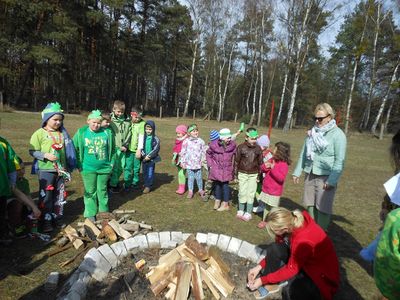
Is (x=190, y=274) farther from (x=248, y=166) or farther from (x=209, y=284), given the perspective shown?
(x=248, y=166)

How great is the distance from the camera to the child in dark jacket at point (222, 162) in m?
5.68

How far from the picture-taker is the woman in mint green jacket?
4.00 metres

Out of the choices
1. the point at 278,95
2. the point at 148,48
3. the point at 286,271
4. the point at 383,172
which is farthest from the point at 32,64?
the point at 278,95

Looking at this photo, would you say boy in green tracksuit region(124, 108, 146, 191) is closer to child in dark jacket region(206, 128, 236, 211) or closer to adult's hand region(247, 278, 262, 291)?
child in dark jacket region(206, 128, 236, 211)

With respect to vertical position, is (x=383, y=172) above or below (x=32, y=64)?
below

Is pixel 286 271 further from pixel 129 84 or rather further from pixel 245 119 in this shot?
pixel 129 84

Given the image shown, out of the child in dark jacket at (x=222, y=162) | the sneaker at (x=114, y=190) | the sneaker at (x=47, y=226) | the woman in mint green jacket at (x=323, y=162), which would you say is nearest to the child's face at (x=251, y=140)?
the child in dark jacket at (x=222, y=162)

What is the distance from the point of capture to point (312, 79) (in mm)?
39062

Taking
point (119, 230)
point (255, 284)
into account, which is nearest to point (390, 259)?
point (255, 284)

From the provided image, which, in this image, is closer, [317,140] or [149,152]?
[317,140]

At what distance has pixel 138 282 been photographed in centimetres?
324

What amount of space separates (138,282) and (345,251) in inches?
124

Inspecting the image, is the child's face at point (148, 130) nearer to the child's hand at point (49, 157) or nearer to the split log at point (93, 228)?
the child's hand at point (49, 157)

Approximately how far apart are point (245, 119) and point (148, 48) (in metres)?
13.1
